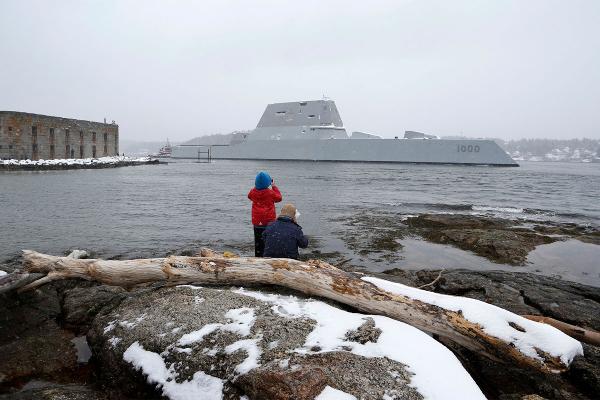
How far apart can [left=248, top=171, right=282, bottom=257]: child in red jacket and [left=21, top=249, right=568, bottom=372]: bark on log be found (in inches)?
61.5

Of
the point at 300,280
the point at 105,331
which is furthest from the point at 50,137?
the point at 300,280

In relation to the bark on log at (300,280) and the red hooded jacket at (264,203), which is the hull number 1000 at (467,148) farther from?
the bark on log at (300,280)

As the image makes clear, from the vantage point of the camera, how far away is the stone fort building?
3341 centimetres

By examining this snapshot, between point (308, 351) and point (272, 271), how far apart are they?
4.56 feet

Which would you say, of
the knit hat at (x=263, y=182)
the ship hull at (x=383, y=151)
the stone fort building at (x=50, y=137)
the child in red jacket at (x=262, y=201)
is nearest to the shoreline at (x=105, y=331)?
the child in red jacket at (x=262, y=201)

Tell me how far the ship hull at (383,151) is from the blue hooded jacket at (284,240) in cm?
4962

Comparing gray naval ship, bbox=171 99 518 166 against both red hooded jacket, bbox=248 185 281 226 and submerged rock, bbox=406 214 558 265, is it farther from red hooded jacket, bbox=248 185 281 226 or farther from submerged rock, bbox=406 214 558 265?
red hooded jacket, bbox=248 185 281 226

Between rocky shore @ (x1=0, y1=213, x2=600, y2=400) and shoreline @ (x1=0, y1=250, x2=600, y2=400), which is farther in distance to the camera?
shoreline @ (x1=0, y1=250, x2=600, y2=400)

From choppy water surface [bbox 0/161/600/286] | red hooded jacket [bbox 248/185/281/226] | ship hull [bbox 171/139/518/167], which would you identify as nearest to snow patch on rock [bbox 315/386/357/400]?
red hooded jacket [bbox 248/185/281/226]

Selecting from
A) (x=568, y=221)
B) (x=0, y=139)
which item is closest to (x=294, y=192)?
(x=568, y=221)

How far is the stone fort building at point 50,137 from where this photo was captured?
3341 centimetres

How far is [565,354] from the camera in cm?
298

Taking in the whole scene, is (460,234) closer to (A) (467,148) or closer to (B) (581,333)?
(B) (581,333)

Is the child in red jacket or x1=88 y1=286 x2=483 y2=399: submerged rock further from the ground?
the child in red jacket
